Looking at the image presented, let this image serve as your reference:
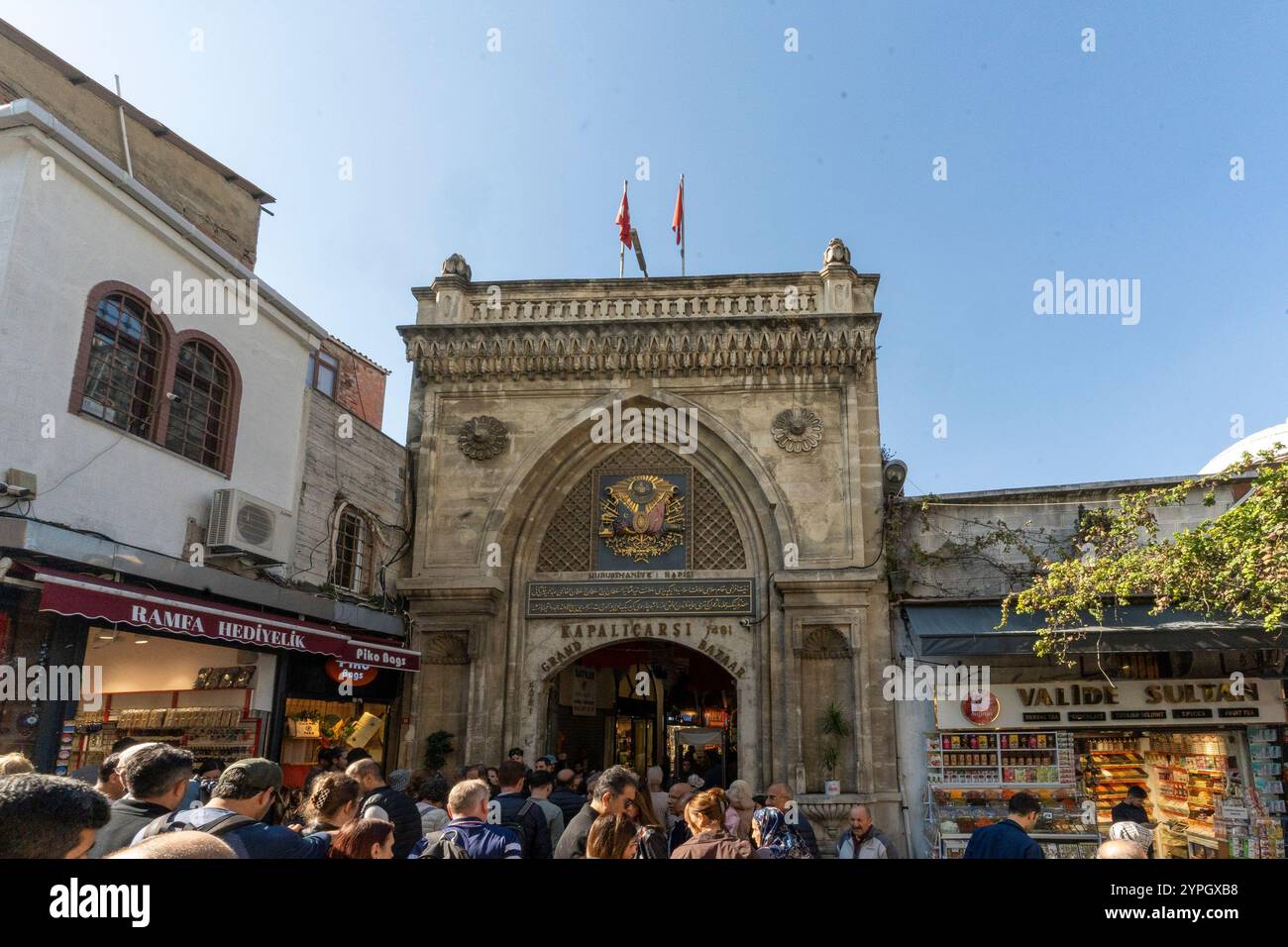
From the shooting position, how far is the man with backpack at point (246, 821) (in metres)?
3.57

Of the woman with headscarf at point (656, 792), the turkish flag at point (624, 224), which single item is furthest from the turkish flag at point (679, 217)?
the woman with headscarf at point (656, 792)

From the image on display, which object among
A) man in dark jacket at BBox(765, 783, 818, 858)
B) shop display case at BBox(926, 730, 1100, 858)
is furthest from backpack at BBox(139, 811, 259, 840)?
shop display case at BBox(926, 730, 1100, 858)

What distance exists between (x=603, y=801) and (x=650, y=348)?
34.1 feet

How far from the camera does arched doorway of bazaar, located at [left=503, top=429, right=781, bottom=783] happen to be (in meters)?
14.0

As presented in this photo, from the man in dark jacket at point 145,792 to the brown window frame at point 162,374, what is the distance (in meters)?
6.51

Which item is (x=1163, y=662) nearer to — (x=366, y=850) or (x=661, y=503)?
(x=661, y=503)

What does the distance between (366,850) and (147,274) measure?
9069mm

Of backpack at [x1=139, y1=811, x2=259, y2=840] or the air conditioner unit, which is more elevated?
the air conditioner unit

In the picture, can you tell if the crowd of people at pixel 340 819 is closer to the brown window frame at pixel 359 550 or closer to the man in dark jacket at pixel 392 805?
the man in dark jacket at pixel 392 805

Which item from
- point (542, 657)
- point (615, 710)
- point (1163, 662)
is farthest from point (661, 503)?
point (1163, 662)

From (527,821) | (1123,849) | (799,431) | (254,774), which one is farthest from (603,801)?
(799,431)

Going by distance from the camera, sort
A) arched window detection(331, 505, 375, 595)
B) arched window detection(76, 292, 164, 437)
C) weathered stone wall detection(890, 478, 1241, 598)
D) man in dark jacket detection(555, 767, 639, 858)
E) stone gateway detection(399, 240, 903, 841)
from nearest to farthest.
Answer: man in dark jacket detection(555, 767, 639, 858), arched window detection(76, 292, 164, 437), weathered stone wall detection(890, 478, 1241, 598), stone gateway detection(399, 240, 903, 841), arched window detection(331, 505, 375, 595)

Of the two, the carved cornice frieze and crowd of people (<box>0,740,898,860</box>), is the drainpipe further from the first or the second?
crowd of people (<box>0,740,898,860</box>)

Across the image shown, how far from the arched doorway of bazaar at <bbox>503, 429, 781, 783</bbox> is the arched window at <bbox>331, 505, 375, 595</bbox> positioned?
2318 millimetres
